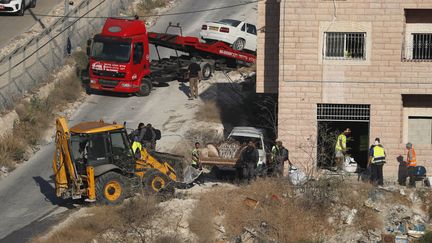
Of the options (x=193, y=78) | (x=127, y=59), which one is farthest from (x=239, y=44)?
(x=127, y=59)

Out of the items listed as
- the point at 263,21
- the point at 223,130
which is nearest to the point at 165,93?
the point at 223,130

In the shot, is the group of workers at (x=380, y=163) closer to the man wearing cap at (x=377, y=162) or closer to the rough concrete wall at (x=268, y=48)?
the man wearing cap at (x=377, y=162)

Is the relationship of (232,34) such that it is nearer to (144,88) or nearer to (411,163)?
(144,88)

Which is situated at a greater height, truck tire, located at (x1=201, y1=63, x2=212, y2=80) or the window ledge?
the window ledge

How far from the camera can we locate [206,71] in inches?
1778

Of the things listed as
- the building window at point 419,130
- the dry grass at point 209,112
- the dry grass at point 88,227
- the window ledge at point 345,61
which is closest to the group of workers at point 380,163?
the building window at point 419,130

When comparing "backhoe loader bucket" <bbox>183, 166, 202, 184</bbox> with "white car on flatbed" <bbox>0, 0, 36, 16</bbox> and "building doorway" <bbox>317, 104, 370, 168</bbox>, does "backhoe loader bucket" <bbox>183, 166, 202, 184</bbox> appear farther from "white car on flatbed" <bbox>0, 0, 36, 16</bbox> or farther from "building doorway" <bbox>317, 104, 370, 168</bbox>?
"white car on flatbed" <bbox>0, 0, 36, 16</bbox>

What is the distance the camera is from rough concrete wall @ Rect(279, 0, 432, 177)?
1347 inches

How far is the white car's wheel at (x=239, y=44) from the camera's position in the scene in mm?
47781

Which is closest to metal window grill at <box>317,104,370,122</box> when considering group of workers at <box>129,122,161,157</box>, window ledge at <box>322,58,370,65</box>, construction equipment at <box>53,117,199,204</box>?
window ledge at <box>322,58,370,65</box>

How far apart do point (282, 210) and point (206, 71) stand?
1503 centimetres

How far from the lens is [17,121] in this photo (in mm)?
39156

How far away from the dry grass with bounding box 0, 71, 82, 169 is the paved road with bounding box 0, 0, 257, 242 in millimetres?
526

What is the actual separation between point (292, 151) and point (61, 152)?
810cm
